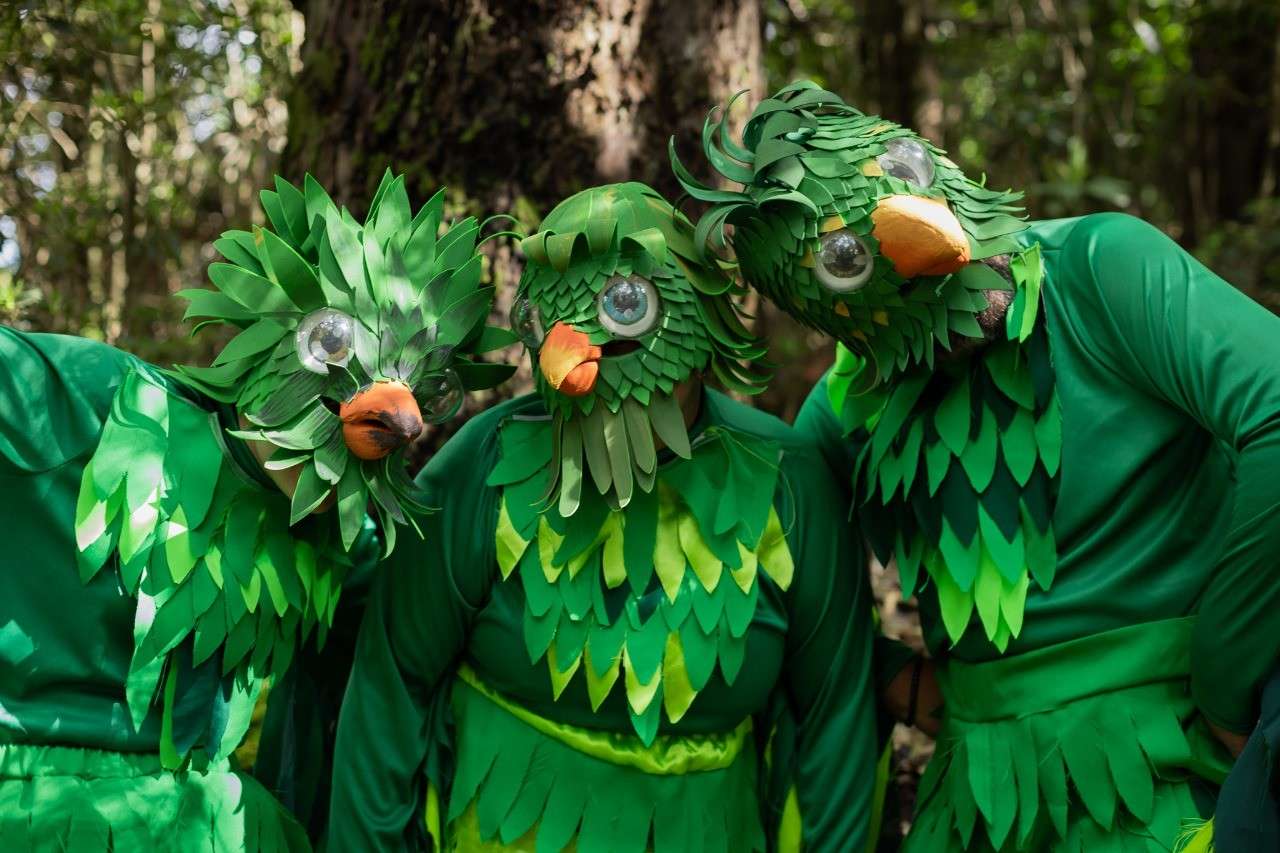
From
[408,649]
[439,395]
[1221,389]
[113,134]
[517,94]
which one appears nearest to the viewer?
[1221,389]

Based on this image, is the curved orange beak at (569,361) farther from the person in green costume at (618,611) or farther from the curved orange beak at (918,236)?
the curved orange beak at (918,236)

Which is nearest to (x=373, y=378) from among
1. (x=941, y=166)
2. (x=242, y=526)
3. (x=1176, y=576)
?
(x=242, y=526)

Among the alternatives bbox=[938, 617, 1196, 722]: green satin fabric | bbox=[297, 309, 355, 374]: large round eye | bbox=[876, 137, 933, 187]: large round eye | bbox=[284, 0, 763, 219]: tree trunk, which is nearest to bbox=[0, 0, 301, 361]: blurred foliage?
bbox=[284, 0, 763, 219]: tree trunk

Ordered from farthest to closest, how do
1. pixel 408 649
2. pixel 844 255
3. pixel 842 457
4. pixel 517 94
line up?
pixel 517 94, pixel 842 457, pixel 408 649, pixel 844 255

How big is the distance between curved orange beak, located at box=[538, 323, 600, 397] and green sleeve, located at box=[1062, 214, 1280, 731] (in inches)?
31.1

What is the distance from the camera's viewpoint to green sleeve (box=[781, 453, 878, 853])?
2.30 metres

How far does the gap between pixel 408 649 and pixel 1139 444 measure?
121 centimetres

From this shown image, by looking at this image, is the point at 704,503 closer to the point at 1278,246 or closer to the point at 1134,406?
the point at 1134,406

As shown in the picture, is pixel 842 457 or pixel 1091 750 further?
pixel 842 457

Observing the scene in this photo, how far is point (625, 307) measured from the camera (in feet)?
6.80

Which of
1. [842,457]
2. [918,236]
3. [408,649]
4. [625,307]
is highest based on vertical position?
[918,236]

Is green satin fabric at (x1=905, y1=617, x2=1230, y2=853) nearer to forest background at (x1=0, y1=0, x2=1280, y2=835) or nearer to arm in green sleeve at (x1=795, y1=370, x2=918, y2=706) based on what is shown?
arm in green sleeve at (x1=795, y1=370, x2=918, y2=706)

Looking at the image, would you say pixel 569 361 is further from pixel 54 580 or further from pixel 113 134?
pixel 113 134

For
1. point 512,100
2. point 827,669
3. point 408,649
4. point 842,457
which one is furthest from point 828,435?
point 512,100
